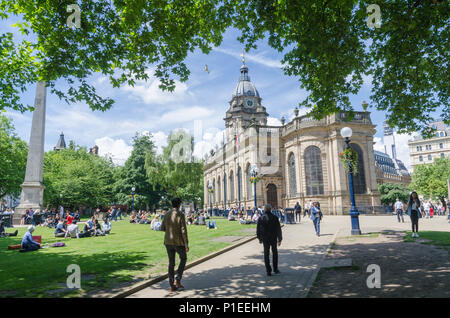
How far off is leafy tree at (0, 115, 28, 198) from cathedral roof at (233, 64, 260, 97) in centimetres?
5071

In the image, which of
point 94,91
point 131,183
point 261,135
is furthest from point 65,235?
point 131,183

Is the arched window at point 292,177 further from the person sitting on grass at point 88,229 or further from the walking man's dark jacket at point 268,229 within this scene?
the walking man's dark jacket at point 268,229

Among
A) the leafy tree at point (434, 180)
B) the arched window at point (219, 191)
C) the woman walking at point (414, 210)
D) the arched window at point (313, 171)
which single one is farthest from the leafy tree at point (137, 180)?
the leafy tree at point (434, 180)

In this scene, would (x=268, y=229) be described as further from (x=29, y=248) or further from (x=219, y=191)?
(x=219, y=191)

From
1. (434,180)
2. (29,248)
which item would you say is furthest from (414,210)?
(434,180)

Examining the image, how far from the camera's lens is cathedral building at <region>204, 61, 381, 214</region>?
34250mm

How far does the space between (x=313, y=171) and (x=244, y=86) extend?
4594 cm

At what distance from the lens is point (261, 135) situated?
41938 mm

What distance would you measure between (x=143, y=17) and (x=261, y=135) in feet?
112

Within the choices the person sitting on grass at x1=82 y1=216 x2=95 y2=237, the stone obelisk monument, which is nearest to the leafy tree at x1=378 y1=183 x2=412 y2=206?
the person sitting on grass at x1=82 y1=216 x2=95 y2=237

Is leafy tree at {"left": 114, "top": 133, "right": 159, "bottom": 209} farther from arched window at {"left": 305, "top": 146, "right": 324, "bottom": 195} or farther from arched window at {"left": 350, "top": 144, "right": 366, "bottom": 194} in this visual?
arched window at {"left": 350, "top": 144, "right": 366, "bottom": 194}

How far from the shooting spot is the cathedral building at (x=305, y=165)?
34.2 m

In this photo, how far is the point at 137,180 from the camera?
168 feet
